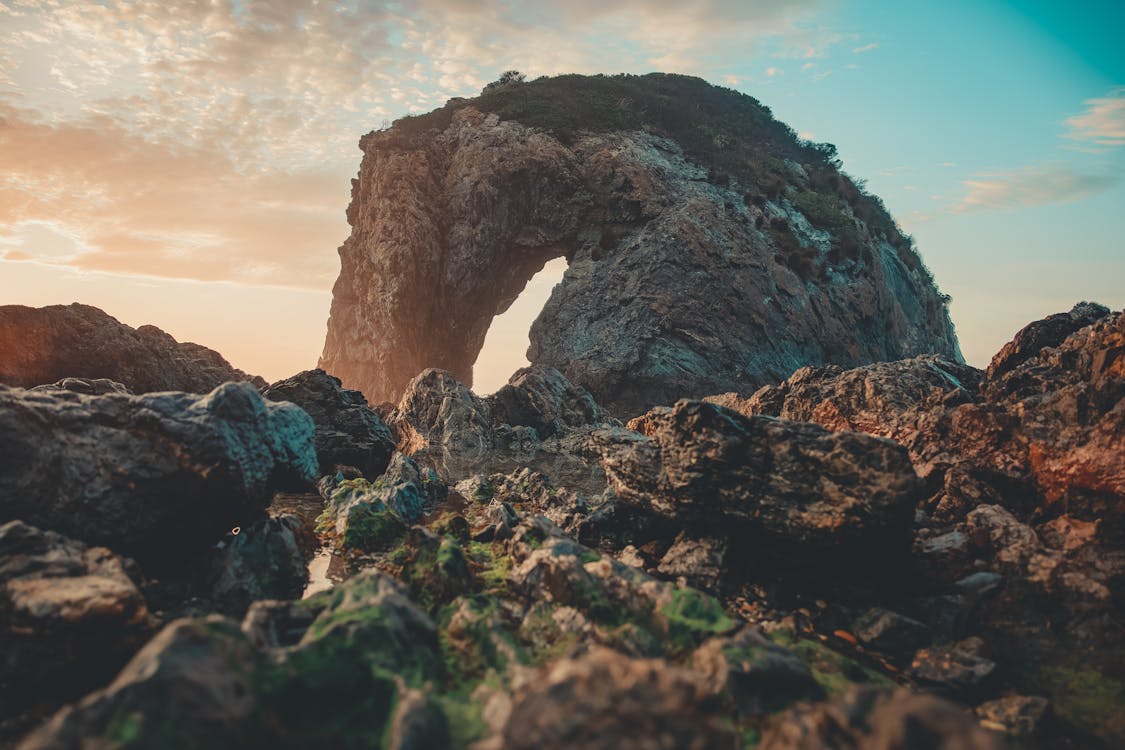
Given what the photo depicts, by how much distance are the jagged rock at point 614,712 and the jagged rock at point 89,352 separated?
31145 mm

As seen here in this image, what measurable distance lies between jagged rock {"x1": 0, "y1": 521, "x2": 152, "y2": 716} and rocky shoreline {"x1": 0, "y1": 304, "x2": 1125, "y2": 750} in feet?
0.09

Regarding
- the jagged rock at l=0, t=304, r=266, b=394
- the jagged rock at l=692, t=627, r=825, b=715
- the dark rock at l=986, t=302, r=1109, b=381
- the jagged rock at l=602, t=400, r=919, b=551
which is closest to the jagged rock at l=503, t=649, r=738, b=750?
the jagged rock at l=692, t=627, r=825, b=715

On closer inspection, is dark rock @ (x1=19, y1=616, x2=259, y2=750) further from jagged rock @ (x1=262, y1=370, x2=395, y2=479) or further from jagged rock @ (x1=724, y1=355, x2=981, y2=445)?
jagged rock @ (x1=262, y1=370, x2=395, y2=479)

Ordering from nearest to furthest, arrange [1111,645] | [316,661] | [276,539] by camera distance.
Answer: [316,661]
[1111,645]
[276,539]

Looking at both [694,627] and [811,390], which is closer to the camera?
[694,627]

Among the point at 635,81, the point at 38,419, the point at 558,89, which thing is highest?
the point at 635,81

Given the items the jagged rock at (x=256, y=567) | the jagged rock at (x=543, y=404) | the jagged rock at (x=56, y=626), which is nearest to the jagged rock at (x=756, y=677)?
the jagged rock at (x=56, y=626)

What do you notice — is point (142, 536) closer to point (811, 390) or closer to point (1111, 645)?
point (1111, 645)

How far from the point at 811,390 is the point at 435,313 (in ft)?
122

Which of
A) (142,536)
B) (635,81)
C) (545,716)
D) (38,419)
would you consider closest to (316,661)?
(545,716)

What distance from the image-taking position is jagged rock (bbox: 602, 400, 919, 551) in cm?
1004

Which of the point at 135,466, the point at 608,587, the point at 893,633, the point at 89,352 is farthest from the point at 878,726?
the point at 89,352

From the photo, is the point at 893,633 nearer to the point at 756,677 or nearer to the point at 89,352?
the point at 756,677

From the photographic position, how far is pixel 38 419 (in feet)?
30.3
